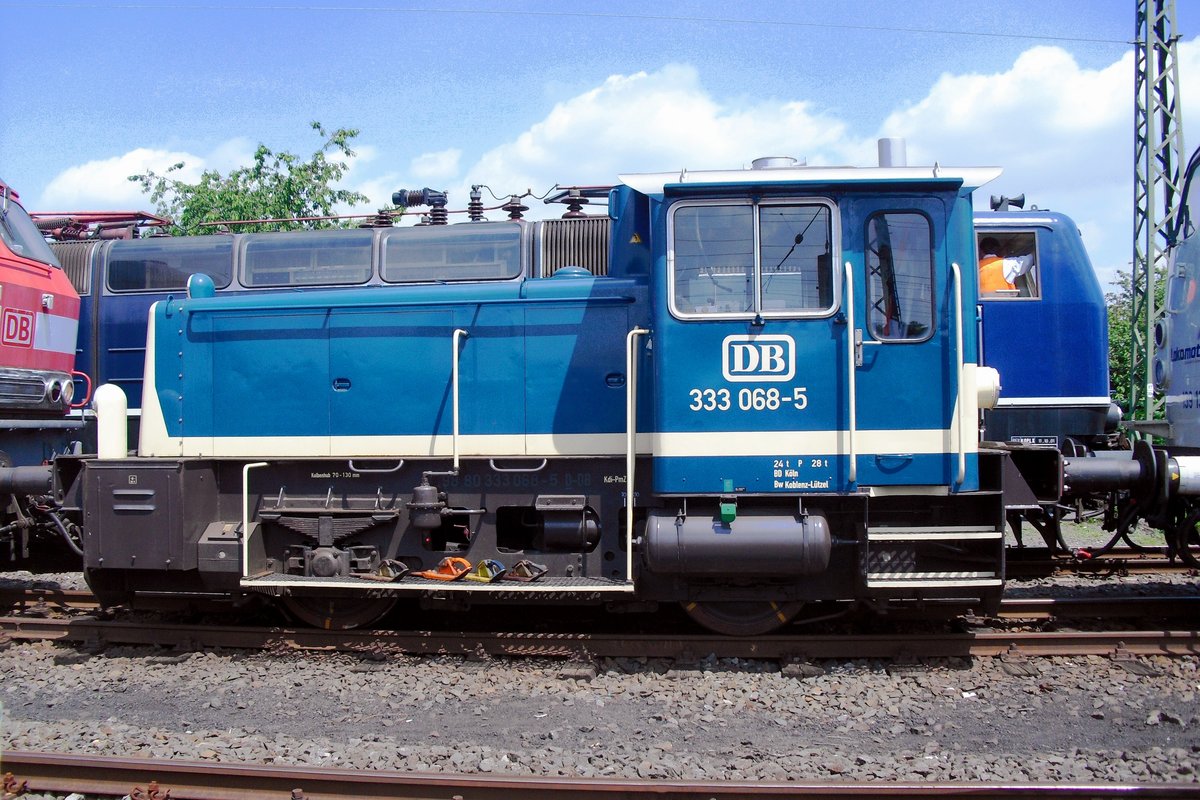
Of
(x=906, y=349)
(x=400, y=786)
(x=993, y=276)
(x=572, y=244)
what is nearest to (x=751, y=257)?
(x=906, y=349)

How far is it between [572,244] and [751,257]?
3981 mm

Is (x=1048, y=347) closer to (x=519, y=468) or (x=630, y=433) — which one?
(x=630, y=433)

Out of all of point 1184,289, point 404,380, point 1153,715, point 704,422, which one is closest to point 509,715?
point 704,422

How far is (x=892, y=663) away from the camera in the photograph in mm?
5980

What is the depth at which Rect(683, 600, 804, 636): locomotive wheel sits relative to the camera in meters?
6.17

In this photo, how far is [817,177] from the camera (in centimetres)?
547

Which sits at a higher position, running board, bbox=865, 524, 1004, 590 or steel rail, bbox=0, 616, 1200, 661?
running board, bbox=865, 524, 1004, 590

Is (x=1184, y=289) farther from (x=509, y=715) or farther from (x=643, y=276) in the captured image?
(x=509, y=715)

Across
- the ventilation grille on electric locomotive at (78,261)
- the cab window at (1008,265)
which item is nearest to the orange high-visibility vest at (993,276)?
the cab window at (1008,265)

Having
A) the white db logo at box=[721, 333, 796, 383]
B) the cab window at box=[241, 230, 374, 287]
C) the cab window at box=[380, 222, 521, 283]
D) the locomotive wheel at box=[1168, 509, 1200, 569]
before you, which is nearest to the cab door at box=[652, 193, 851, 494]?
the white db logo at box=[721, 333, 796, 383]

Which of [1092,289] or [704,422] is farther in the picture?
[1092,289]

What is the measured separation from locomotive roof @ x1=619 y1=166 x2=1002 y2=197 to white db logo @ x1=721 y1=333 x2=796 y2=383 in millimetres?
1018

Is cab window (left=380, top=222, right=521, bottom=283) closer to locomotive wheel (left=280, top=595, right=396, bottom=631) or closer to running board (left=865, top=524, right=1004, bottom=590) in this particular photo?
locomotive wheel (left=280, top=595, right=396, bottom=631)

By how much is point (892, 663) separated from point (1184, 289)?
4.14 metres
